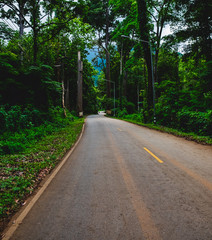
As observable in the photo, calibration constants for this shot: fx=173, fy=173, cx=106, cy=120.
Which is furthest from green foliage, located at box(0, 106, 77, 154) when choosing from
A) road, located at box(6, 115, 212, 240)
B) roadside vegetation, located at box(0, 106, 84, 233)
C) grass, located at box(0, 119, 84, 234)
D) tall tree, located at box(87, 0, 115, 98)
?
tall tree, located at box(87, 0, 115, 98)

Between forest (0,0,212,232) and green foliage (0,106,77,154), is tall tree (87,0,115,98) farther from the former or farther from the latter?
green foliage (0,106,77,154)

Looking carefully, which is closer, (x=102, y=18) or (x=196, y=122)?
(x=196, y=122)

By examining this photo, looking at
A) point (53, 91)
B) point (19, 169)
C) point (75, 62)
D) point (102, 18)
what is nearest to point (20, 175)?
point (19, 169)

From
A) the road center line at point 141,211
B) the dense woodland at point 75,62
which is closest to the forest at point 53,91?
the dense woodland at point 75,62

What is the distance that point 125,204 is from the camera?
11.3 feet

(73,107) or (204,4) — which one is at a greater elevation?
(204,4)

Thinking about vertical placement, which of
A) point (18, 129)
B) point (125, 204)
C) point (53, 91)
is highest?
point (53, 91)

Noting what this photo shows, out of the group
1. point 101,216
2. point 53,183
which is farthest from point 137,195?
point 53,183

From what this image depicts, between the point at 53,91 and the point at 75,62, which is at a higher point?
the point at 75,62

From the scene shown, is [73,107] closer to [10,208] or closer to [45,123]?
[45,123]

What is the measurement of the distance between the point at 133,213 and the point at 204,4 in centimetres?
2112

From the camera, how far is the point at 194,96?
15.4 m

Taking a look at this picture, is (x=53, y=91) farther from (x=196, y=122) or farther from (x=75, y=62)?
(x=75, y=62)

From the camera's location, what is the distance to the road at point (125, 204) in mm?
2670
